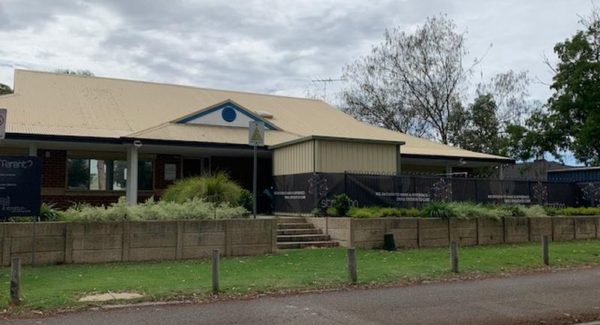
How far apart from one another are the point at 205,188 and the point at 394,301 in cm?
868

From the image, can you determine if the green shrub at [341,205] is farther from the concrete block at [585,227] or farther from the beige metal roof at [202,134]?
the concrete block at [585,227]

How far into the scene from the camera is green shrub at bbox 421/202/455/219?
16906 mm

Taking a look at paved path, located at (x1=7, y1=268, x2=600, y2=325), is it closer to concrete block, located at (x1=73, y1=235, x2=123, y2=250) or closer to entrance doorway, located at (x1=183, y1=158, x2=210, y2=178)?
concrete block, located at (x1=73, y1=235, x2=123, y2=250)

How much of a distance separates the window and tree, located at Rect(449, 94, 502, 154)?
26.9 metres

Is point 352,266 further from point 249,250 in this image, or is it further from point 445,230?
point 445,230

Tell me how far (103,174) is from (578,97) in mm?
25359

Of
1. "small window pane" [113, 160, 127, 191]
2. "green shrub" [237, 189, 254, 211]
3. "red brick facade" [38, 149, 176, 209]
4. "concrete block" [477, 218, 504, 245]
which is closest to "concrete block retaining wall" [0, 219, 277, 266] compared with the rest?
"green shrub" [237, 189, 254, 211]

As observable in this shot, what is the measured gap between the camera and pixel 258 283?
10.2 m

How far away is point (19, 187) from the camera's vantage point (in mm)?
12188

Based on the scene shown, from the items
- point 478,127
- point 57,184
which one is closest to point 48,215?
point 57,184

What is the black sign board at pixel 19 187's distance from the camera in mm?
12086

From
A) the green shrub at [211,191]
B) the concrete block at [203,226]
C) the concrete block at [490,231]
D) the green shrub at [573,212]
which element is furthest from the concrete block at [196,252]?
the green shrub at [573,212]

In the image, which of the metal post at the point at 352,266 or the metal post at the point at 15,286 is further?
the metal post at the point at 352,266

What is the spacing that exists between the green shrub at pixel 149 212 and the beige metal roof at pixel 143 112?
19.2ft
